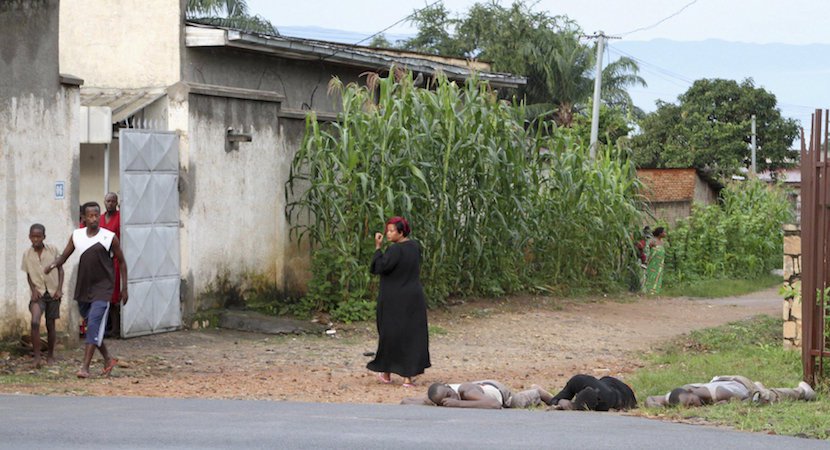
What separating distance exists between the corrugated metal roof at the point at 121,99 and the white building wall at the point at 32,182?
1402 mm

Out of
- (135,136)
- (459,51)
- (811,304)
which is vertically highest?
(459,51)

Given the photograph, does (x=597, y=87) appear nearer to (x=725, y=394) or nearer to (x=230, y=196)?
(x=230, y=196)

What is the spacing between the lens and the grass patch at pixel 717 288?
23.4 m

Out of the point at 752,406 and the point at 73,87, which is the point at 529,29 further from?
the point at 752,406

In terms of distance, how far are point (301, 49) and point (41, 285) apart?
6.73 metres

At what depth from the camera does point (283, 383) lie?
12.2 meters

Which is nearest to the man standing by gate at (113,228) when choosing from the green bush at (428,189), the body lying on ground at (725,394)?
the green bush at (428,189)

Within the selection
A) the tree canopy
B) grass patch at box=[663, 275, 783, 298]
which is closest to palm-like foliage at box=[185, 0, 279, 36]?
the tree canopy

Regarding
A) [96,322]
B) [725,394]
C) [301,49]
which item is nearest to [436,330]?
[301,49]

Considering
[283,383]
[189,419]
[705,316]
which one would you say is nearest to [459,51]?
[705,316]

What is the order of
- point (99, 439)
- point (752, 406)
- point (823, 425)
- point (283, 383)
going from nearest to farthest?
point (99, 439)
point (823, 425)
point (752, 406)
point (283, 383)

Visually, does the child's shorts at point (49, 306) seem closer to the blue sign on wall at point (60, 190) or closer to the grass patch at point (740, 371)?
the blue sign on wall at point (60, 190)

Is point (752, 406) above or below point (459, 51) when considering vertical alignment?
below

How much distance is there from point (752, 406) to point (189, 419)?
4.31 m
